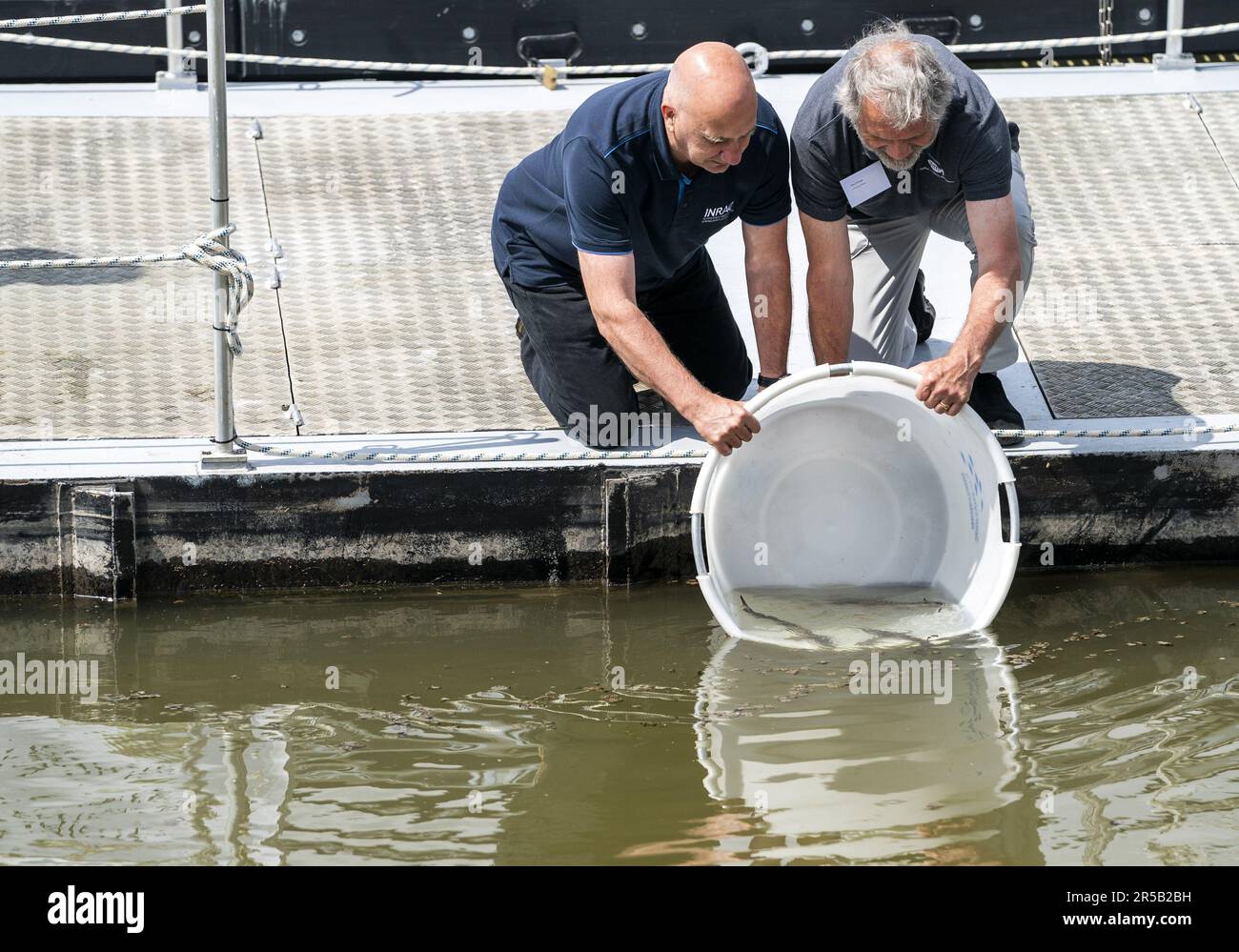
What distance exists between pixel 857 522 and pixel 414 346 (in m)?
1.67

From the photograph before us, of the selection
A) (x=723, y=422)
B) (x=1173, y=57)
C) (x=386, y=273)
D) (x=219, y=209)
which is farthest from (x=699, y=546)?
(x=1173, y=57)

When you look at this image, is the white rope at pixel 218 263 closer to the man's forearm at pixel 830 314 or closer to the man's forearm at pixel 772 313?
the man's forearm at pixel 772 313

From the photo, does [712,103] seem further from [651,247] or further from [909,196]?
[909,196]

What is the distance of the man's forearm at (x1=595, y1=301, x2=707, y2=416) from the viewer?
414cm

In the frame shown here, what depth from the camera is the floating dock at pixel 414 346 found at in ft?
15.2

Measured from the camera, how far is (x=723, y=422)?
159 inches

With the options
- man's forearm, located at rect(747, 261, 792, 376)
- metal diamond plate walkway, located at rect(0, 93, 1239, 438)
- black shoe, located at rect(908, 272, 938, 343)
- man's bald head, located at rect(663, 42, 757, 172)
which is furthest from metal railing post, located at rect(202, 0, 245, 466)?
black shoe, located at rect(908, 272, 938, 343)

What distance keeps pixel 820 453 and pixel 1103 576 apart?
1004 mm

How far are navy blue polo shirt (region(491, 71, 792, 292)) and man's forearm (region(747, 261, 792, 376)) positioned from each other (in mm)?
154

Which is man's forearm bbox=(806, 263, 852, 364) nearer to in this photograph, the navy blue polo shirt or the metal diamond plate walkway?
the navy blue polo shirt

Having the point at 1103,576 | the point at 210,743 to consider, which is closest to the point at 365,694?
the point at 210,743
